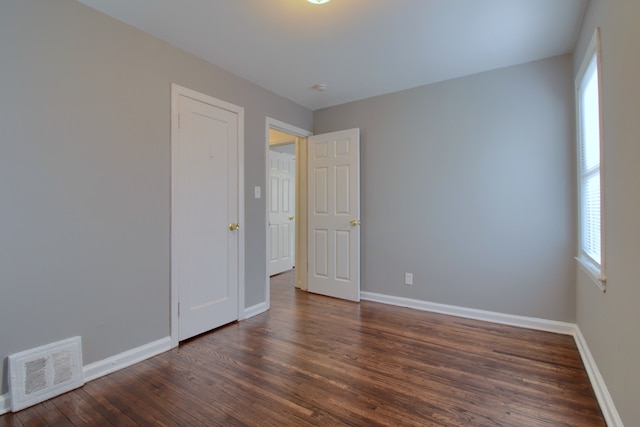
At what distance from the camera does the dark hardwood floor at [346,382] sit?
5.32 ft

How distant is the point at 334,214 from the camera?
3.83 meters

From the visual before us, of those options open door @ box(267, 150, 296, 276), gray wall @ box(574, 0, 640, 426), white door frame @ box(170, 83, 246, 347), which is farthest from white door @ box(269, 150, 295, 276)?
gray wall @ box(574, 0, 640, 426)

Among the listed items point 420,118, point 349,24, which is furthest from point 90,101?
point 420,118

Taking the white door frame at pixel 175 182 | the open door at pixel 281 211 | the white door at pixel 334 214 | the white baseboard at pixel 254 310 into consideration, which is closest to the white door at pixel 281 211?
the open door at pixel 281 211

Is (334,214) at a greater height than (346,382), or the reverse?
(334,214)

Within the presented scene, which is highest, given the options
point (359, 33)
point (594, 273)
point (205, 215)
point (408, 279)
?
point (359, 33)

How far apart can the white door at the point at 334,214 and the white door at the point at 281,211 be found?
1398mm

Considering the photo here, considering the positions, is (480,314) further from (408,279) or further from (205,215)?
(205,215)

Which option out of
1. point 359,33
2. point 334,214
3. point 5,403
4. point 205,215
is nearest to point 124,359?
point 5,403

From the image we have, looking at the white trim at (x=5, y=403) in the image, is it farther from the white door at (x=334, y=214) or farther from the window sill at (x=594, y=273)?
the window sill at (x=594, y=273)

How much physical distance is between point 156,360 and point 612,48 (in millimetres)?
3368

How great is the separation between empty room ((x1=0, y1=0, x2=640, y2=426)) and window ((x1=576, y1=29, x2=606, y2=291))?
0.03 meters

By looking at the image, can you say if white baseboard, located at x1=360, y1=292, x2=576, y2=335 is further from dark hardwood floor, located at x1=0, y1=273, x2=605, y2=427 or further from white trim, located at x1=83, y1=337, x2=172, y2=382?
white trim, located at x1=83, y1=337, x2=172, y2=382

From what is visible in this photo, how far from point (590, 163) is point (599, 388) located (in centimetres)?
147
